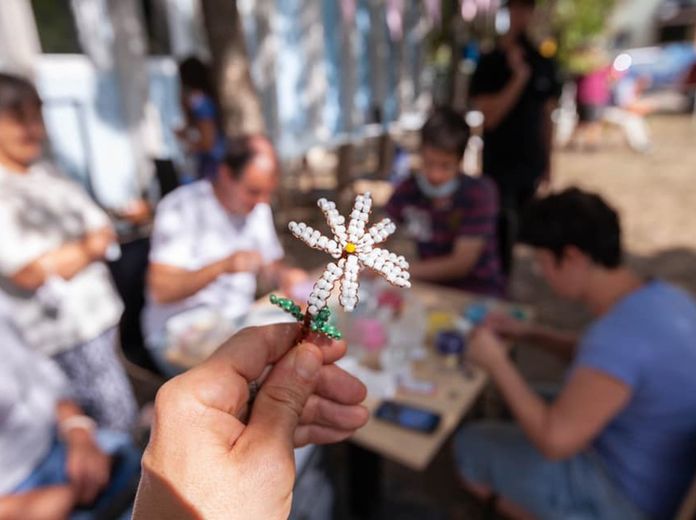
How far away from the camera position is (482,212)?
287 centimetres

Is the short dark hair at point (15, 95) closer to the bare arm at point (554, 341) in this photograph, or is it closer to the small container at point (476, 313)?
the small container at point (476, 313)

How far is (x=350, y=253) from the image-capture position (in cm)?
90

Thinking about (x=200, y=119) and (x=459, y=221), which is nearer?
(x=459, y=221)

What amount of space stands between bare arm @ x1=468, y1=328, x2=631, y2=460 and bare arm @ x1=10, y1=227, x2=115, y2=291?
207 centimetres

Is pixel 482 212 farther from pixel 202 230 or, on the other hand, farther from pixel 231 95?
pixel 231 95

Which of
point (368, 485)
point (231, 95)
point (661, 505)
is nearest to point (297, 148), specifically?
point (231, 95)

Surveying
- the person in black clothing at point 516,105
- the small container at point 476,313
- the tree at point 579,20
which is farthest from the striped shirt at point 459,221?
the tree at point 579,20

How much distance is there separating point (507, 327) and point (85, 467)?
1.82 m

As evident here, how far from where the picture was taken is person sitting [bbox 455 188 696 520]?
162cm

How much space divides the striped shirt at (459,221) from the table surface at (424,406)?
958mm

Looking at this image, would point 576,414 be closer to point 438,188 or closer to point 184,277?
point 438,188

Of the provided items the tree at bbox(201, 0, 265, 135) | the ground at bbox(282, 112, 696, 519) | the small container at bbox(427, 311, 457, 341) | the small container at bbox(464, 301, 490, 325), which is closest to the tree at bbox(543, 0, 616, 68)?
the ground at bbox(282, 112, 696, 519)

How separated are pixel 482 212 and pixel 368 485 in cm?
165

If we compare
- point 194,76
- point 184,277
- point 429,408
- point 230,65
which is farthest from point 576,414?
point 230,65
